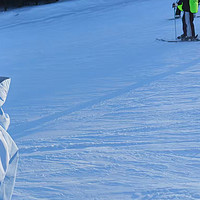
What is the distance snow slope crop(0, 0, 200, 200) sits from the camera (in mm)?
2979

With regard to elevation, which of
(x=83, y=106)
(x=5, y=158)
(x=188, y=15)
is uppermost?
(x=5, y=158)

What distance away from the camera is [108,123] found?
14.1 ft

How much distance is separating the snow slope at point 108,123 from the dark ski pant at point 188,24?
407 millimetres

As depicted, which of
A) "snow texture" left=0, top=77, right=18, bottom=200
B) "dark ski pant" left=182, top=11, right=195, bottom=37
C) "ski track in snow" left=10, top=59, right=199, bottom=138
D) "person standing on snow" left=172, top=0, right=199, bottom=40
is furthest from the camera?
"dark ski pant" left=182, top=11, right=195, bottom=37

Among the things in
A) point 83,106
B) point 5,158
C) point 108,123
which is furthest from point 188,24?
point 5,158

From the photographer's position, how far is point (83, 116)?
461 centimetres

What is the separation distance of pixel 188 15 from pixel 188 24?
7.5 inches

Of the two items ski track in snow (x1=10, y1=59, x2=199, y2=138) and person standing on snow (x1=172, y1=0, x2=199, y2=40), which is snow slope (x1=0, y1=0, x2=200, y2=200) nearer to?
ski track in snow (x1=10, y1=59, x2=199, y2=138)

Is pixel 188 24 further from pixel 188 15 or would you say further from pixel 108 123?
pixel 108 123

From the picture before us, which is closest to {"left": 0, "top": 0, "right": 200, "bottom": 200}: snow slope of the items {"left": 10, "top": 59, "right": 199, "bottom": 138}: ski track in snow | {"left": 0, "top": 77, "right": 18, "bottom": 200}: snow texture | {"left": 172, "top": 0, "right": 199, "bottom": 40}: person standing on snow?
{"left": 10, "top": 59, "right": 199, "bottom": 138}: ski track in snow

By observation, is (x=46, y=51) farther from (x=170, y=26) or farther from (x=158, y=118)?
(x=158, y=118)

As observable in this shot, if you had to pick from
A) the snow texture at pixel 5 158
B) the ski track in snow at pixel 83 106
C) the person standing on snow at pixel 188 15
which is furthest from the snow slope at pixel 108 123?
the snow texture at pixel 5 158

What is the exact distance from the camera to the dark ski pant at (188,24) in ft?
29.0

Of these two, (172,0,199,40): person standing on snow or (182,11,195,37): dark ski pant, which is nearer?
(172,0,199,40): person standing on snow
